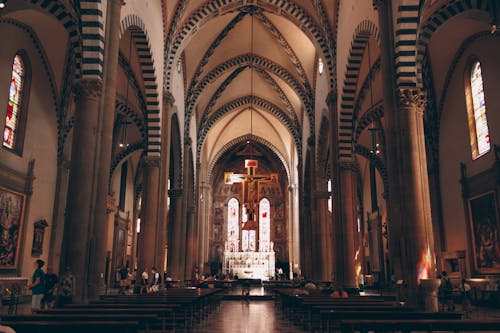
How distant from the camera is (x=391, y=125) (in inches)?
437

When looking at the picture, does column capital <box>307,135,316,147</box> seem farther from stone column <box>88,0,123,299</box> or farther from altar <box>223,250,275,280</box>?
stone column <box>88,0,123,299</box>

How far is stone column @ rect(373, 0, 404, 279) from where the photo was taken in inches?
421

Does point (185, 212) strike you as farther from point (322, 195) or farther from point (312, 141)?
point (312, 141)

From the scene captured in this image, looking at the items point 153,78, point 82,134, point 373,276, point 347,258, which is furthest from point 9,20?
point 373,276

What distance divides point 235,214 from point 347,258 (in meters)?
28.9

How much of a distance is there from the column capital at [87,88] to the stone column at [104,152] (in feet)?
0.80

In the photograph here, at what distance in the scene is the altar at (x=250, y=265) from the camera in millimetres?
35594

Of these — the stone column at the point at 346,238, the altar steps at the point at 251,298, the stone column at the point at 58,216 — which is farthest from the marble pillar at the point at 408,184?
the stone column at the point at 58,216

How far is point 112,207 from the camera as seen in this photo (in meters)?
25.6

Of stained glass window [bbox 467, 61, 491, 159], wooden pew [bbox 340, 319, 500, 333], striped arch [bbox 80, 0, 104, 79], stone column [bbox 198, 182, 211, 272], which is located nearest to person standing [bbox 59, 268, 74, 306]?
striped arch [bbox 80, 0, 104, 79]

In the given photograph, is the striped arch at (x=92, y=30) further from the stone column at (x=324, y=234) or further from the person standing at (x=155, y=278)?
the stone column at (x=324, y=234)

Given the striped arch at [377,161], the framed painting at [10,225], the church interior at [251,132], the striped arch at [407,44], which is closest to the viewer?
the church interior at [251,132]

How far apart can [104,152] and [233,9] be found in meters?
12.4

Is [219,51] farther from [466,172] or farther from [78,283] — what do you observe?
[78,283]
